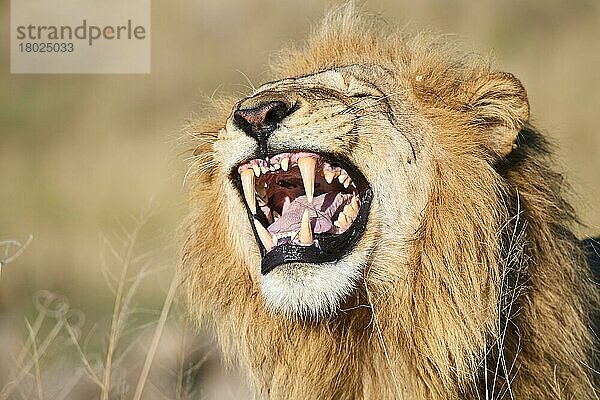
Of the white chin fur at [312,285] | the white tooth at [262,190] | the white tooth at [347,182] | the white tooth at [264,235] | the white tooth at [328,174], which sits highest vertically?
the white tooth at [328,174]

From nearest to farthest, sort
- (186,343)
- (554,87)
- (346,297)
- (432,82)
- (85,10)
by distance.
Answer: (346,297), (432,82), (186,343), (554,87), (85,10)

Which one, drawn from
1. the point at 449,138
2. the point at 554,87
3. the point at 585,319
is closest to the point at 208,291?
the point at 449,138

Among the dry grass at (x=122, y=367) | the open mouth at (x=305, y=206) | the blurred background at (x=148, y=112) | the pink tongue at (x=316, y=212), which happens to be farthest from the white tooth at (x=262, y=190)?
the blurred background at (x=148, y=112)

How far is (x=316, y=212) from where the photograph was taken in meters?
4.02

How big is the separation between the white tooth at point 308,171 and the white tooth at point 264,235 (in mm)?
227

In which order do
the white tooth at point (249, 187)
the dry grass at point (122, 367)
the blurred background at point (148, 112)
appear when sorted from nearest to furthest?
the white tooth at point (249, 187), the dry grass at point (122, 367), the blurred background at point (148, 112)

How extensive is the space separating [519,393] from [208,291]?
4.16ft

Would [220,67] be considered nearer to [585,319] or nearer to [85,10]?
[85,10]

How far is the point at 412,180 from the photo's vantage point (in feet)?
13.3

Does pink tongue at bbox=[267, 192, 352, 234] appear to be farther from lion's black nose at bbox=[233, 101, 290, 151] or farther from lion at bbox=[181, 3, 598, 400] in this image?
lion's black nose at bbox=[233, 101, 290, 151]

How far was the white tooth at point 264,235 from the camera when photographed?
4043 millimetres

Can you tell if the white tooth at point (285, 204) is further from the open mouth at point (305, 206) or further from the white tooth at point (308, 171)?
the white tooth at point (308, 171)

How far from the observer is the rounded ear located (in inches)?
160

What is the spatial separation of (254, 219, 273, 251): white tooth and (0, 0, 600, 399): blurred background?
13.6ft
